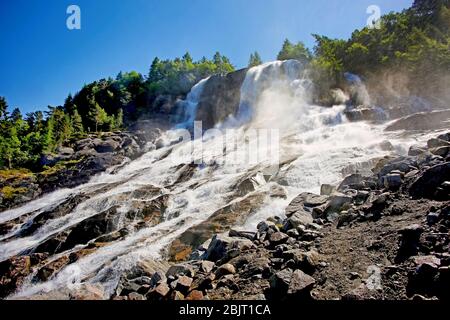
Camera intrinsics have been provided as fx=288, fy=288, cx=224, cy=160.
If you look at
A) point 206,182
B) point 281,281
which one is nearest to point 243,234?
point 281,281

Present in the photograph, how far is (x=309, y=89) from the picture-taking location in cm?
4597

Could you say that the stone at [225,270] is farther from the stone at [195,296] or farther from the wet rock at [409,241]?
the wet rock at [409,241]

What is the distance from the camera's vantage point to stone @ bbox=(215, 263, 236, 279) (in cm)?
831

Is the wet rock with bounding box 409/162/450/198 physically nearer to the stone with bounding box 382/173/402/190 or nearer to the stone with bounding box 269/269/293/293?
the stone with bounding box 382/173/402/190

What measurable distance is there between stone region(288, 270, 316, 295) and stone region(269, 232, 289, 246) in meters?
2.22

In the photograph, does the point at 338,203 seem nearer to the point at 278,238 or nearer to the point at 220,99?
the point at 278,238

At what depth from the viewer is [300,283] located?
6.68m

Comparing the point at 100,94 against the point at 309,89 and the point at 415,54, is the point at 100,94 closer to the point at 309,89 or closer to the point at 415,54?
the point at 309,89

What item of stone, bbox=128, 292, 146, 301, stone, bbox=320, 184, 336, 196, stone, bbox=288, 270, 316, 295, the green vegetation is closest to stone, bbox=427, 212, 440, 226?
stone, bbox=288, 270, 316, 295

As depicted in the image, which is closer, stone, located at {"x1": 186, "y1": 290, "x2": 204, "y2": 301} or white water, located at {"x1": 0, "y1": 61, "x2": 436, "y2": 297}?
stone, located at {"x1": 186, "y1": 290, "x2": 204, "y2": 301}

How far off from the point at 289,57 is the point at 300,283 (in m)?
69.9

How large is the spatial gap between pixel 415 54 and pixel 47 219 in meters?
50.1

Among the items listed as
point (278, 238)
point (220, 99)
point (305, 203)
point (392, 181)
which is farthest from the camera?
point (220, 99)
